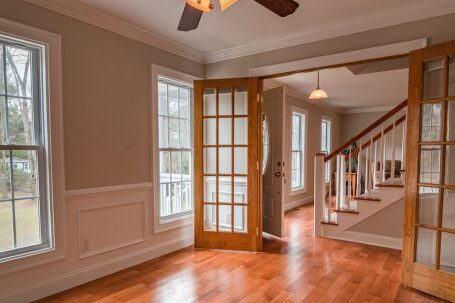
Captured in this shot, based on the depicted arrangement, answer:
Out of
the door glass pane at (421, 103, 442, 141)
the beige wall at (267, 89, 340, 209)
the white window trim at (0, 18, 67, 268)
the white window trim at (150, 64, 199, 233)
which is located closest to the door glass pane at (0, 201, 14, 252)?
the white window trim at (0, 18, 67, 268)

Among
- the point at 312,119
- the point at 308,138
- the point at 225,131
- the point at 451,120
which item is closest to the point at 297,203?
the point at 308,138

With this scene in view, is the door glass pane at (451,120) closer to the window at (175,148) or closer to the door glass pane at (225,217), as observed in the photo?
the door glass pane at (225,217)

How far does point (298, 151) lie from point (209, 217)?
3.62 m

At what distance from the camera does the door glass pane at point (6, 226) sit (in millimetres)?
2275

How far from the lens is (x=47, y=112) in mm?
2414

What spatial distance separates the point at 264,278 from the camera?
2.79m

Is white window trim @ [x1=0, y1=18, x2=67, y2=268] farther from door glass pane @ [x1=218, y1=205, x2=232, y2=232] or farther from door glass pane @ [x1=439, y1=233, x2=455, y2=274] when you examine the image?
door glass pane @ [x1=439, y1=233, x2=455, y2=274]

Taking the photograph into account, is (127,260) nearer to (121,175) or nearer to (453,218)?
(121,175)

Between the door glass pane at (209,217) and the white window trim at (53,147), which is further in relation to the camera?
the door glass pane at (209,217)

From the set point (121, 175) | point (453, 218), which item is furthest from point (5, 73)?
point (453, 218)

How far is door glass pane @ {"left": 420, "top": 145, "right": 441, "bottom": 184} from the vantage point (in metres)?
2.44

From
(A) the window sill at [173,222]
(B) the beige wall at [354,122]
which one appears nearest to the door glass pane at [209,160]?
(A) the window sill at [173,222]

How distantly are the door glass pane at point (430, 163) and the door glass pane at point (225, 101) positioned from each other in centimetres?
207

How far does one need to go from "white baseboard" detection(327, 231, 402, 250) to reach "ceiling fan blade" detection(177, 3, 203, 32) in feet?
11.3
